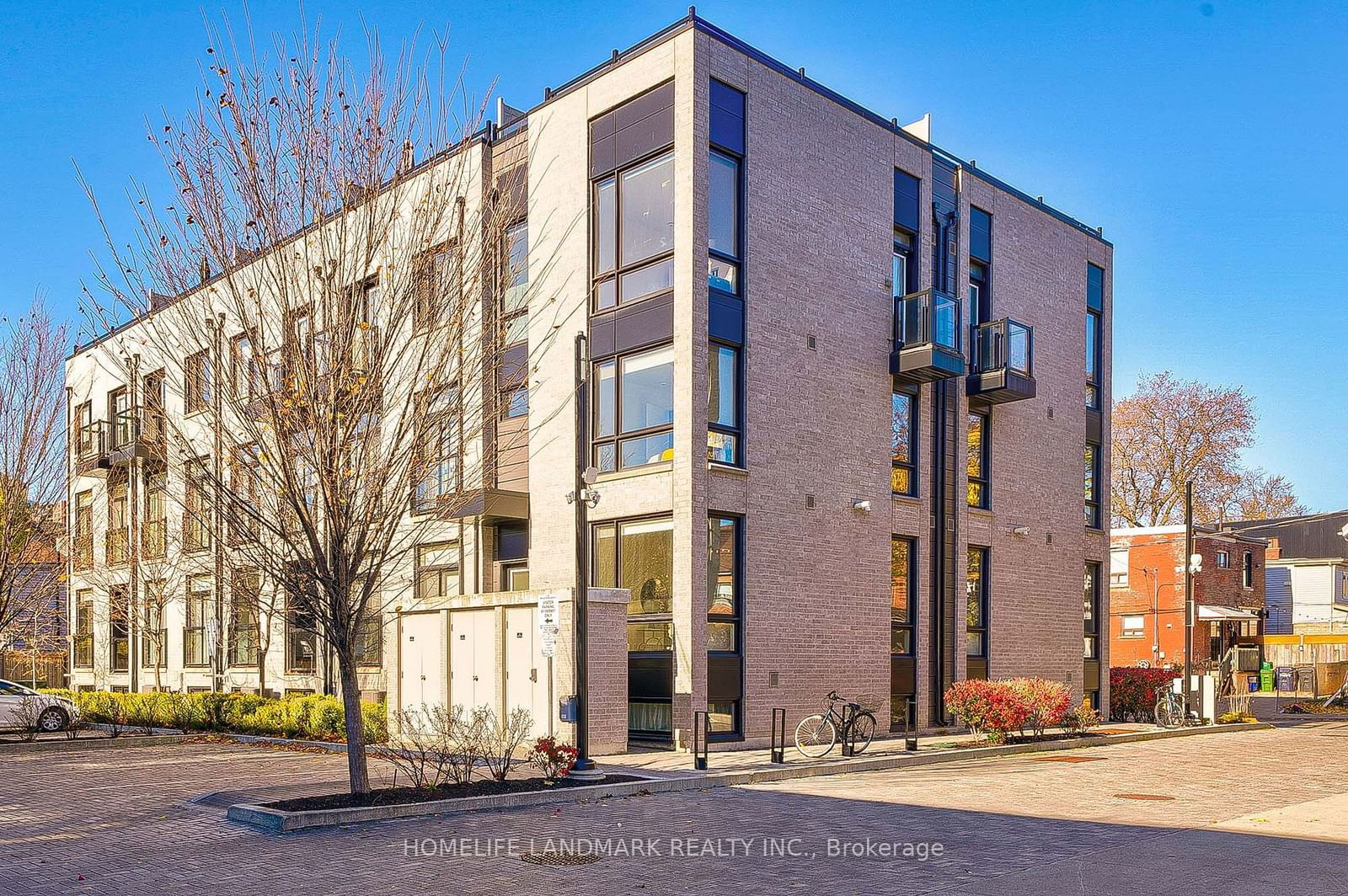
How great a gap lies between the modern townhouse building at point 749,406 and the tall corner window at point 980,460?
3.0 inches

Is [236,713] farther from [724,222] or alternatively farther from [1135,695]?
[1135,695]

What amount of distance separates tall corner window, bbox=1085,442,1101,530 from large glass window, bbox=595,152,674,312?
566 inches

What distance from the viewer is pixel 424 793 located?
13.1 m

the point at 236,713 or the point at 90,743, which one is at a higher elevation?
the point at 236,713

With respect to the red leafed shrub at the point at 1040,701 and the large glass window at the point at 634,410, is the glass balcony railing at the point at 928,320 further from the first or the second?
the red leafed shrub at the point at 1040,701

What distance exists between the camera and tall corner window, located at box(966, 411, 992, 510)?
25453 millimetres

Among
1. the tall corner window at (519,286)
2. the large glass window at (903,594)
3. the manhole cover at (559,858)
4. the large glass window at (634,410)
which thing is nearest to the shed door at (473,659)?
the large glass window at (634,410)

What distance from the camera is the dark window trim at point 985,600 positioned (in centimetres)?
2512

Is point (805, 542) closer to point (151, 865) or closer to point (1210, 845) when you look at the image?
point (1210, 845)

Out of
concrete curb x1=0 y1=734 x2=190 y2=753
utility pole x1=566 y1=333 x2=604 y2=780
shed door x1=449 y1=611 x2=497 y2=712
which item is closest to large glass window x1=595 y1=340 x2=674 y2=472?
shed door x1=449 y1=611 x2=497 y2=712

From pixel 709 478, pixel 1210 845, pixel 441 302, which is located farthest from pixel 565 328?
pixel 1210 845

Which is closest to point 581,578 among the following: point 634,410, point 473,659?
point 473,659

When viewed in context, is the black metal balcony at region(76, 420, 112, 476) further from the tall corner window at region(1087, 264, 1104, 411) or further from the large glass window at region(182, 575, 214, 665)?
the tall corner window at region(1087, 264, 1104, 411)

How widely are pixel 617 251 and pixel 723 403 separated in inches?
136
